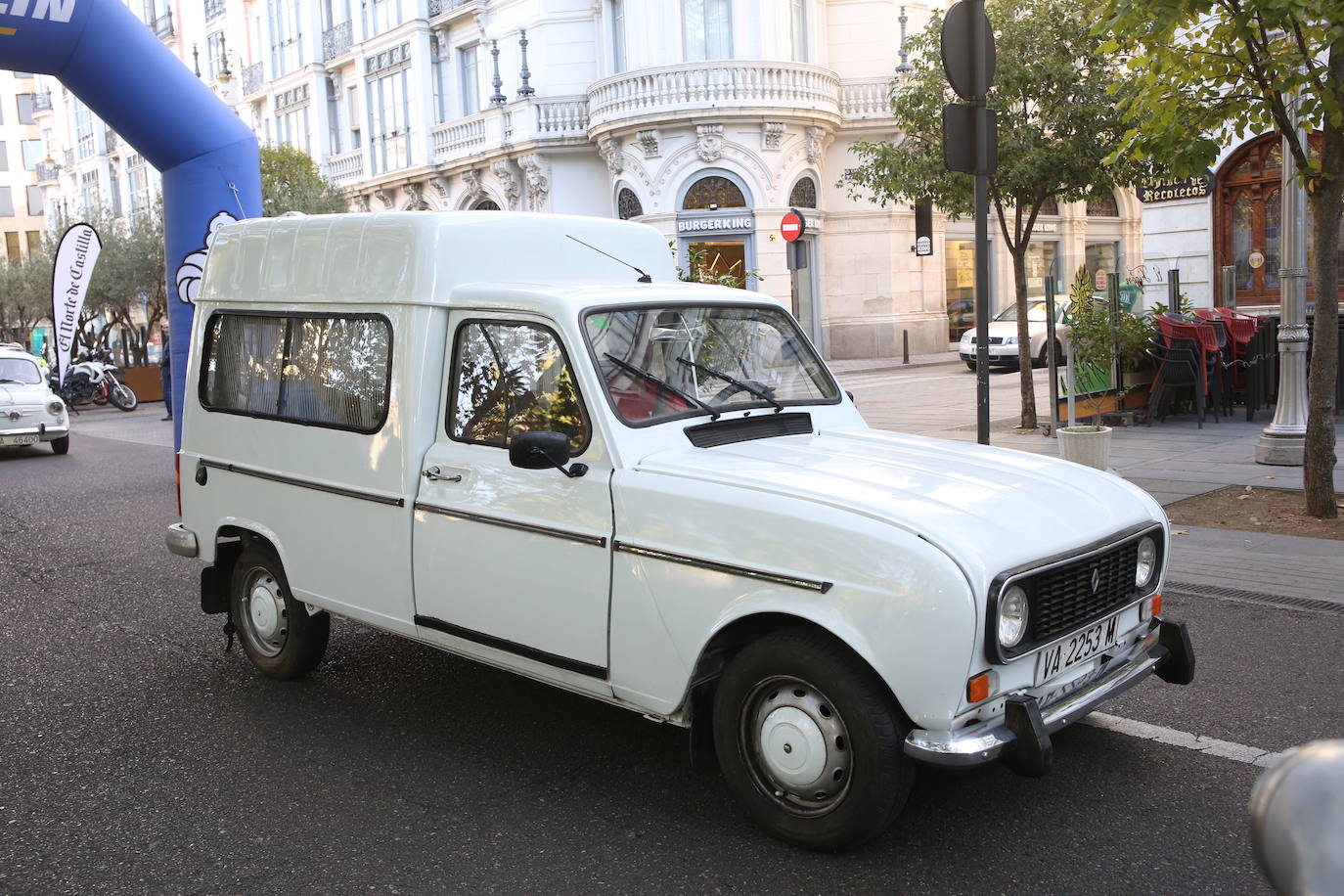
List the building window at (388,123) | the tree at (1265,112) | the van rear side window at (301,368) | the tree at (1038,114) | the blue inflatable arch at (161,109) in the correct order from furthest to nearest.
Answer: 1. the building window at (388,123)
2. the tree at (1038,114)
3. the blue inflatable arch at (161,109)
4. the tree at (1265,112)
5. the van rear side window at (301,368)

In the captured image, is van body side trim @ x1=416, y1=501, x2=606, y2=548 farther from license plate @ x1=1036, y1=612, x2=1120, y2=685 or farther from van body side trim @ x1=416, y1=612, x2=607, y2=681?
license plate @ x1=1036, y1=612, x2=1120, y2=685

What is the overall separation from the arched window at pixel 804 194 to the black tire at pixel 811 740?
27.4 m

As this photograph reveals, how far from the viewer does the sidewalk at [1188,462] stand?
6.88 metres

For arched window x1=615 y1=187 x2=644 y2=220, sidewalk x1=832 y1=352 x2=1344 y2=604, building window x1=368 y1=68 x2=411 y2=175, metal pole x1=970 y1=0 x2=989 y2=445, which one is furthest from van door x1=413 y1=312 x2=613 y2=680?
building window x1=368 y1=68 x2=411 y2=175

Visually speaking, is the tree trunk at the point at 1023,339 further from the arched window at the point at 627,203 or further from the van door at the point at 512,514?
the arched window at the point at 627,203

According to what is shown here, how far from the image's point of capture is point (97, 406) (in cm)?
3027

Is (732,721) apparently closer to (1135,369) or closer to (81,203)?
(1135,369)

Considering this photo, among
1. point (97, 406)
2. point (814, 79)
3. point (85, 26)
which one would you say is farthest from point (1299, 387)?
point (97, 406)

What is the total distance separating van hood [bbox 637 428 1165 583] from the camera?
3.39 metres

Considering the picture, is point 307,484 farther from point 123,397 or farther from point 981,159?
point 123,397

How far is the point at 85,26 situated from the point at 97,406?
914 inches

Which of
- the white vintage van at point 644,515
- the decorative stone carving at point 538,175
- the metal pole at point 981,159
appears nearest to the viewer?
the white vintage van at point 644,515

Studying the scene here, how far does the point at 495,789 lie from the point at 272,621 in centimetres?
190

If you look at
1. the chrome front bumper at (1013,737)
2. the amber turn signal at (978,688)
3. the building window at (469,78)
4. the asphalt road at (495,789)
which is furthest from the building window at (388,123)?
the amber turn signal at (978,688)
